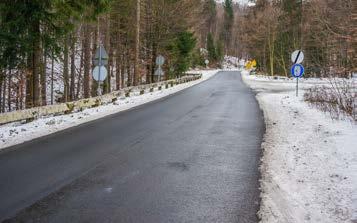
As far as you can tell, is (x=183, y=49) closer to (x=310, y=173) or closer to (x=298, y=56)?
(x=298, y=56)

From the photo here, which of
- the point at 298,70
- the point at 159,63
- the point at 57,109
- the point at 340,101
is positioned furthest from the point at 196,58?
the point at 340,101

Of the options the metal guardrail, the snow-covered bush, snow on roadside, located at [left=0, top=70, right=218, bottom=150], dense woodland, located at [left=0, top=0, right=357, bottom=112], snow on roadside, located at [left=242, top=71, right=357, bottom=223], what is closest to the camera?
snow on roadside, located at [left=242, top=71, right=357, bottom=223]

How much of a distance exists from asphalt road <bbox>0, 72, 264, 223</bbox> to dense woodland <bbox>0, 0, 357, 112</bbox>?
196 inches

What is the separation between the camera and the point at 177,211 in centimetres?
472

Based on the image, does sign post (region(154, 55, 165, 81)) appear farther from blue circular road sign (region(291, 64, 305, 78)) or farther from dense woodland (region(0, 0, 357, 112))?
blue circular road sign (region(291, 64, 305, 78))

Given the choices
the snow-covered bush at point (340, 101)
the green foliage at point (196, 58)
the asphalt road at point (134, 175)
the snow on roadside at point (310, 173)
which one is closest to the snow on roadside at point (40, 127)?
the asphalt road at point (134, 175)

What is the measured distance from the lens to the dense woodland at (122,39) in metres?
13.4

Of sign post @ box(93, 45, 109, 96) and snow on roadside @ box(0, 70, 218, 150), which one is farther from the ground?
sign post @ box(93, 45, 109, 96)

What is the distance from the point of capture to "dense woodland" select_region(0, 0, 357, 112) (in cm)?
1341

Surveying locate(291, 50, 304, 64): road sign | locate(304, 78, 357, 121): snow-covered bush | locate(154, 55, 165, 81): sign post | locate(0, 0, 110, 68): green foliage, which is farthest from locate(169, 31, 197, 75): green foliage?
locate(0, 0, 110, 68): green foliage

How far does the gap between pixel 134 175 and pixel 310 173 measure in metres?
3.00

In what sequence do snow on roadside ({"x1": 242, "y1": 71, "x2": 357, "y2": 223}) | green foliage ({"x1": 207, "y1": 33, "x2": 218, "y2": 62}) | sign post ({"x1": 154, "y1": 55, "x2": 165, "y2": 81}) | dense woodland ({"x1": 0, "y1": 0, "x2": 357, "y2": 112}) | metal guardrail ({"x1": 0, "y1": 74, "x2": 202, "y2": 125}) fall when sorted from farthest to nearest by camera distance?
green foliage ({"x1": 207, "y1": 33, "x2": 218, "y2": 62}), sign post ({"x1": 154, "y1": 55, "x2": 165, "y2": 81}), dense woodland ({"x1": 0, "y1": 0, "x2": 357, "y2": 112}), metal guardrail ({"x1": 0, "y1": 74, "x2": 202, "y2": 125}), snow on roadside ({"x1": 242, "y1": 71, "x2": 357, "y2": 223})

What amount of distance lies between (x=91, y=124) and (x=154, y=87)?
17415mm

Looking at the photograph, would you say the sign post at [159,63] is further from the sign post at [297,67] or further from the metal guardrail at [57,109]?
the sign post at [297,67]
